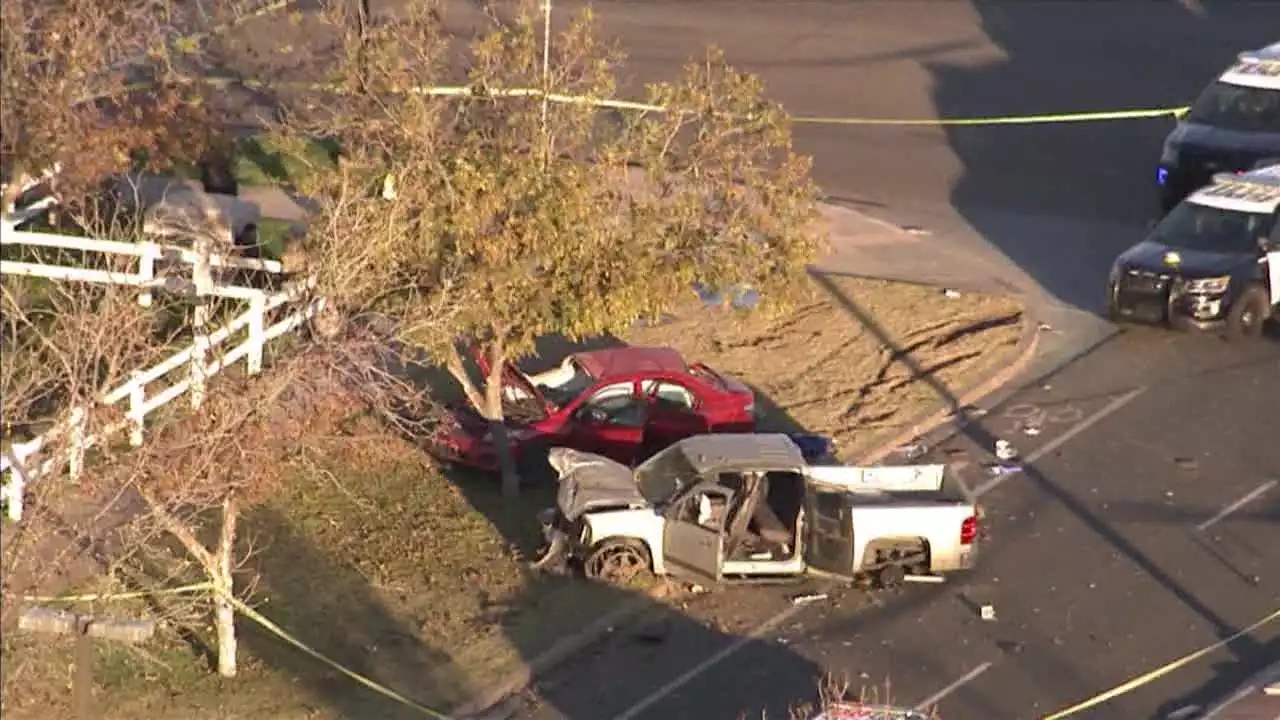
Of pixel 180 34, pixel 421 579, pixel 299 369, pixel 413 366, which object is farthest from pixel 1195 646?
pixel 180 34

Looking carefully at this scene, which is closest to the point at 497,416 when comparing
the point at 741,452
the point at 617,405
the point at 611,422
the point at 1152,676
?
the point at 611,422

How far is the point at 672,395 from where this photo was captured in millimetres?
25422

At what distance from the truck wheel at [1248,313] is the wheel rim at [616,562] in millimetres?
10500

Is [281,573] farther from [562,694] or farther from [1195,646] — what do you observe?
[1195,646]

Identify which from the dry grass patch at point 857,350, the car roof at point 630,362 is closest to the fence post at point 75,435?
the car roof at point 630,362

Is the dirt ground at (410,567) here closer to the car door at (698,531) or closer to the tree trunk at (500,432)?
the tree trunk at (500,432)

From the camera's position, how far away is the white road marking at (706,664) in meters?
20.5

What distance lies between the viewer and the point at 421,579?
22.8 metres

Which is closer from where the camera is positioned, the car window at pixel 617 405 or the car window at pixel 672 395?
the car window at pixel 617 405

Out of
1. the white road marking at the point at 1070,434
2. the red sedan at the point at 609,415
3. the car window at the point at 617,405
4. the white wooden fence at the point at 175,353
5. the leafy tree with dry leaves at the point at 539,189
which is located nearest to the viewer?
the white wooden fence at the point at 175,353

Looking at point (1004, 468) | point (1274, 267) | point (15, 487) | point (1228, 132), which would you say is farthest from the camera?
point (1228, 132)

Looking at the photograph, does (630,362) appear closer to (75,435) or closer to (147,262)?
(147,262)

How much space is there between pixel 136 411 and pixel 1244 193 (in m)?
17.6

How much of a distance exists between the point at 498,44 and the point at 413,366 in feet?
23.8
